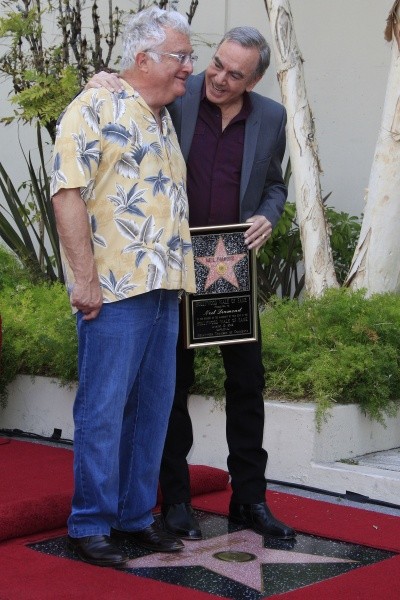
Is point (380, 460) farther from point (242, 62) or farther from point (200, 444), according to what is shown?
point (242, 62)

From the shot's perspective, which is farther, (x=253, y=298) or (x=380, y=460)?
(x=380, y=460)

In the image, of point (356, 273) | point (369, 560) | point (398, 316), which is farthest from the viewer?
point (356, 273)

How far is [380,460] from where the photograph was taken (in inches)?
213

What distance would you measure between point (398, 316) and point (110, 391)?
241 centimetres

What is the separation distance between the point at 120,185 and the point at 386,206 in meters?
2.81

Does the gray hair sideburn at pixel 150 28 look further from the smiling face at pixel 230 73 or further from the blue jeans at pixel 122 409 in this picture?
the blue jeans at pixel 122 409

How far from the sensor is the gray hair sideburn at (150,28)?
3.75 meters

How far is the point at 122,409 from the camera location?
3799 millimetres

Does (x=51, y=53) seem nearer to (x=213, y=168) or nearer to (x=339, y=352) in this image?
(x=339, y=352)

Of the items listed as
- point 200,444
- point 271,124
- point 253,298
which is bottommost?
Answer: point 200,444

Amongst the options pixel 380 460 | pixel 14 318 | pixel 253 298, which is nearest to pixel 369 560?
pixel 253 298

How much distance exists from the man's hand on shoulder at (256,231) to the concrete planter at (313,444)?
1275 millimetres

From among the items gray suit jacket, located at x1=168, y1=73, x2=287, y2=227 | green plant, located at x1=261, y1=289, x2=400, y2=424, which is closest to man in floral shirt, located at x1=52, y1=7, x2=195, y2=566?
gray suit jacket, located at x1=168, y1=73, x2=287, y2=227

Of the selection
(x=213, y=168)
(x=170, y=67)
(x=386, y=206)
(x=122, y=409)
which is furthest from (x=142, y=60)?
(x=386, y=206)
